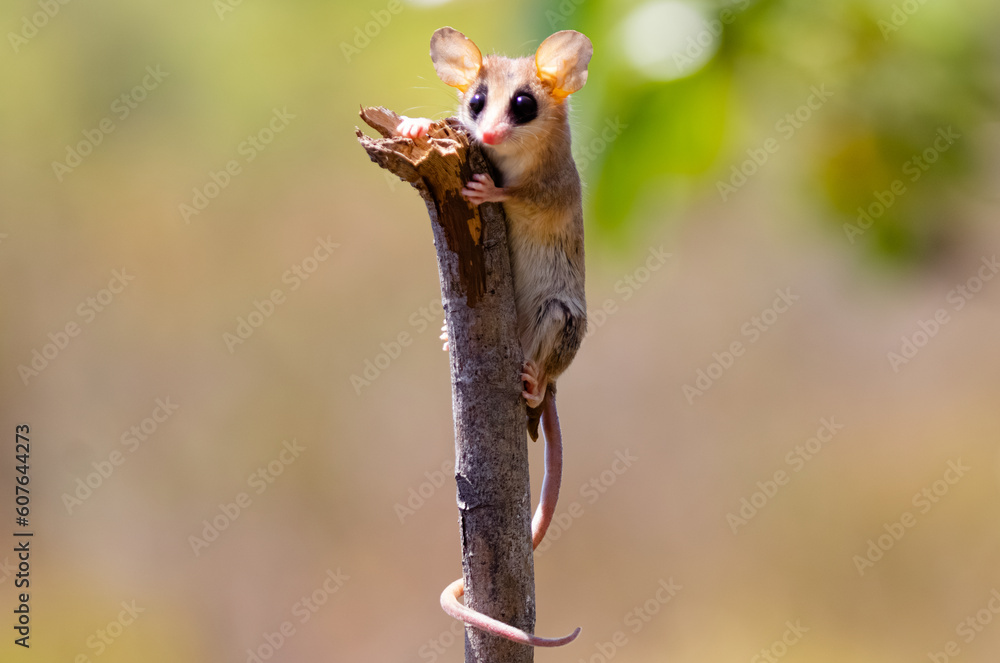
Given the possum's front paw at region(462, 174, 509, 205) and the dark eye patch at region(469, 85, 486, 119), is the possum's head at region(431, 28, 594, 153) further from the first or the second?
the possum's front paw at region(462, 174, 509, 205)

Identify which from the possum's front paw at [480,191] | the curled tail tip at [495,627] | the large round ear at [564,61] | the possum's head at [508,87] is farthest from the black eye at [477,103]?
the curled tail tip at [495,627]

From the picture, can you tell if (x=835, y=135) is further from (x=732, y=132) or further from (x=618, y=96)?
(x=618, y=96)

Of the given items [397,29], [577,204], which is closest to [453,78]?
[577,204]

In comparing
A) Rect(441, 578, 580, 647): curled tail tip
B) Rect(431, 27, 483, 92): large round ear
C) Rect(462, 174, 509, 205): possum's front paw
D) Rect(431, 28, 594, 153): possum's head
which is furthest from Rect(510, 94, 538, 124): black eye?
Rect(441, 578, 580, 647): curled tail tip

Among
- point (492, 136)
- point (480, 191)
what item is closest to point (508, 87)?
point (492, 136)

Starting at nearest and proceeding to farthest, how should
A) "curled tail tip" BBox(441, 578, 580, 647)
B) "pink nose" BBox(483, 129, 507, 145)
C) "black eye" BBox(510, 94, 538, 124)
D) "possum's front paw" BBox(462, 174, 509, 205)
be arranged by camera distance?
"curled tail tip" BBox(441, 578, 580, 647) → "possum's front paw" BBox(462, 174, 509, 205) → "pink nose" BBox(483, 129, 507, 145) → "black eye" BBox(510, 94, 538, 124)

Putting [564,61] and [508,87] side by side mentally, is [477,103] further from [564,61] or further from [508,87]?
[564,61]
